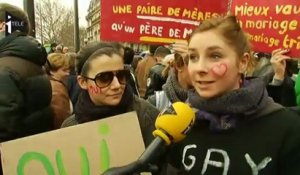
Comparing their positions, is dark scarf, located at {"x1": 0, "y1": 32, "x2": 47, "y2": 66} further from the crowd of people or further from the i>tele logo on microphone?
the crowd of people

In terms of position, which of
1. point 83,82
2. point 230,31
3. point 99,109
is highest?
point 230,31

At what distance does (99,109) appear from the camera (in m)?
2.15

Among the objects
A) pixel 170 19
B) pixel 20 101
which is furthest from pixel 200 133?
pixel 170 19

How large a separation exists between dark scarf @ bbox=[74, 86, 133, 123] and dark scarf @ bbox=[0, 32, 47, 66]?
2.55 ft

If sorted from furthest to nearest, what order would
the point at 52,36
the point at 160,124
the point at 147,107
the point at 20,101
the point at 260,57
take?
the point at 52,36, the point at 260,57, the point at 20,101, the point at 147,107, the point at 160,124

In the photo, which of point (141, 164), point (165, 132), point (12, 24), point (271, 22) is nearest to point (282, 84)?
point (271, 22)

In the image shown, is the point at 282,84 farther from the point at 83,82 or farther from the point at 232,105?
the point at 232,105

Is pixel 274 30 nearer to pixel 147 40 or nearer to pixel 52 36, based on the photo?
pixel 147 40

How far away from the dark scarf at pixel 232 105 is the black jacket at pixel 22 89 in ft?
4.02

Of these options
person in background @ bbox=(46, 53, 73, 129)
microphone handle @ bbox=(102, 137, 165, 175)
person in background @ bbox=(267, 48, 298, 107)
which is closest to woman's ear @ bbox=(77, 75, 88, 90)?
microphone handle @ bbox=(102, 137, 165, 175)

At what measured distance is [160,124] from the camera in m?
1.47

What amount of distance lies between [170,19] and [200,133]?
1.95 metres

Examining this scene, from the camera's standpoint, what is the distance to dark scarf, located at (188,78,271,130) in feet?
5.68

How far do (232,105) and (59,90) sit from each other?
2814mm
